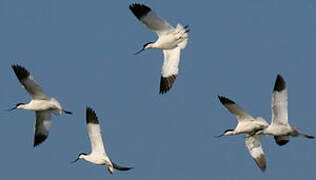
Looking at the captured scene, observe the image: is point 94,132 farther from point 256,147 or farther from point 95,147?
point 256,147

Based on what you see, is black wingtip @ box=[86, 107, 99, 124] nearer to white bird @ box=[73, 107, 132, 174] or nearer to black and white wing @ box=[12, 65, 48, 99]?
white bird @ box=[73, 107, 132, 174]

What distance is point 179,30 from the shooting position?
63.7ft

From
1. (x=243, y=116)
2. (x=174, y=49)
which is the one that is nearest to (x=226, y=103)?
(x=243, y=116)

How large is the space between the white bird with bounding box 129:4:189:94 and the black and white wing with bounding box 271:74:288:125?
7.94 feet

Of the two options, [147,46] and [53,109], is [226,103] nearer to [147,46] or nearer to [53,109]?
[147,46]

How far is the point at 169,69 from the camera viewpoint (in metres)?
20.2

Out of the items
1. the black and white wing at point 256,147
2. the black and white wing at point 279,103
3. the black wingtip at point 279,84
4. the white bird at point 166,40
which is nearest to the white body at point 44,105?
the white bird at point 166,40

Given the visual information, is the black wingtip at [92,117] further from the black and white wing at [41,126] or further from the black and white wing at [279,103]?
the black and white wing at [279,103]

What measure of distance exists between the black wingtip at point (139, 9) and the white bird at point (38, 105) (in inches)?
110

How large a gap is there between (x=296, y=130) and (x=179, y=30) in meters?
3.27

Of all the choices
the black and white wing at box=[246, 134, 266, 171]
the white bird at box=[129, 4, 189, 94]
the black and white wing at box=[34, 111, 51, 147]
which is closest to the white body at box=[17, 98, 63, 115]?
the black and white wing at box=[34, 111, 51, 147]

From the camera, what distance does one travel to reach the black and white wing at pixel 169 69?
20109 millimetres

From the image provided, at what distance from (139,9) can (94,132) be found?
3.01 meters

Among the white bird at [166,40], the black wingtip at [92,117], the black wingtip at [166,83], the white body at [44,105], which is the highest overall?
the white bird at [166,40]
